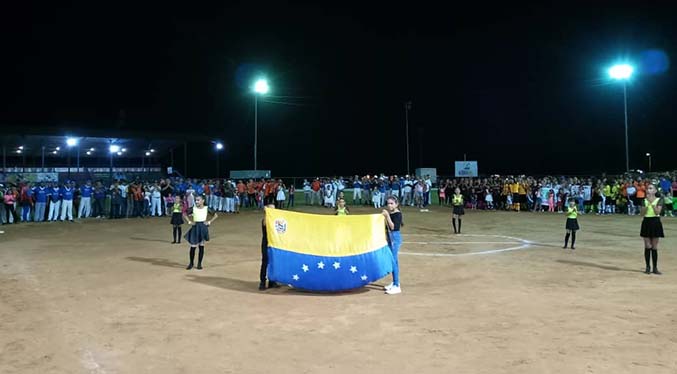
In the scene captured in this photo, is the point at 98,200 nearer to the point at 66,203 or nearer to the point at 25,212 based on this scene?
the point at 66,203

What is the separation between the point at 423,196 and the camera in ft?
107

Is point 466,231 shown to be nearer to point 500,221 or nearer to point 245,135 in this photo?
point 500,221

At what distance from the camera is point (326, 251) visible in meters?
9.98

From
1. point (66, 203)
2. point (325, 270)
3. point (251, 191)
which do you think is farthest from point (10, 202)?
point (325, 270)

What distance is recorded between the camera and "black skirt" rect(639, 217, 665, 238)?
11461 mm

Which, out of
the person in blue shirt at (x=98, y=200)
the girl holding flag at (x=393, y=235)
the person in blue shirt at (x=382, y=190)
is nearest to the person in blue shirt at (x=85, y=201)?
the person in blue shirt at (x=98, y=200)

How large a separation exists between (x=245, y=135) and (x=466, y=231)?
46294mm

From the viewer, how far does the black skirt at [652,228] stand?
11461 mm

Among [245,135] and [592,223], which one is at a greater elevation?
[245,135]

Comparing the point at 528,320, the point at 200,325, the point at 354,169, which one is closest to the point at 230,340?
the point at 200,325

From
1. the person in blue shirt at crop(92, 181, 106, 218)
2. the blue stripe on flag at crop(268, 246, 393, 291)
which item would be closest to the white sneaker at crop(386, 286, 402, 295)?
the blue stripe on flag at crop(268, 246, 393, 291)

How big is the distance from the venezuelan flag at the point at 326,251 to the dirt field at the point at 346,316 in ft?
1.26

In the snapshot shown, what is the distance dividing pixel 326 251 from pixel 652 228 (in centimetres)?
765

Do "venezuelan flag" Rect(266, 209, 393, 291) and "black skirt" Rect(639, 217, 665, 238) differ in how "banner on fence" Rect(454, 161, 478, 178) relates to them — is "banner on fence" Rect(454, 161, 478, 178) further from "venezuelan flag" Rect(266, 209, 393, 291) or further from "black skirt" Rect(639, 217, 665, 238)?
"venezuelan flag" Rect(266, 209, 393, 291)
